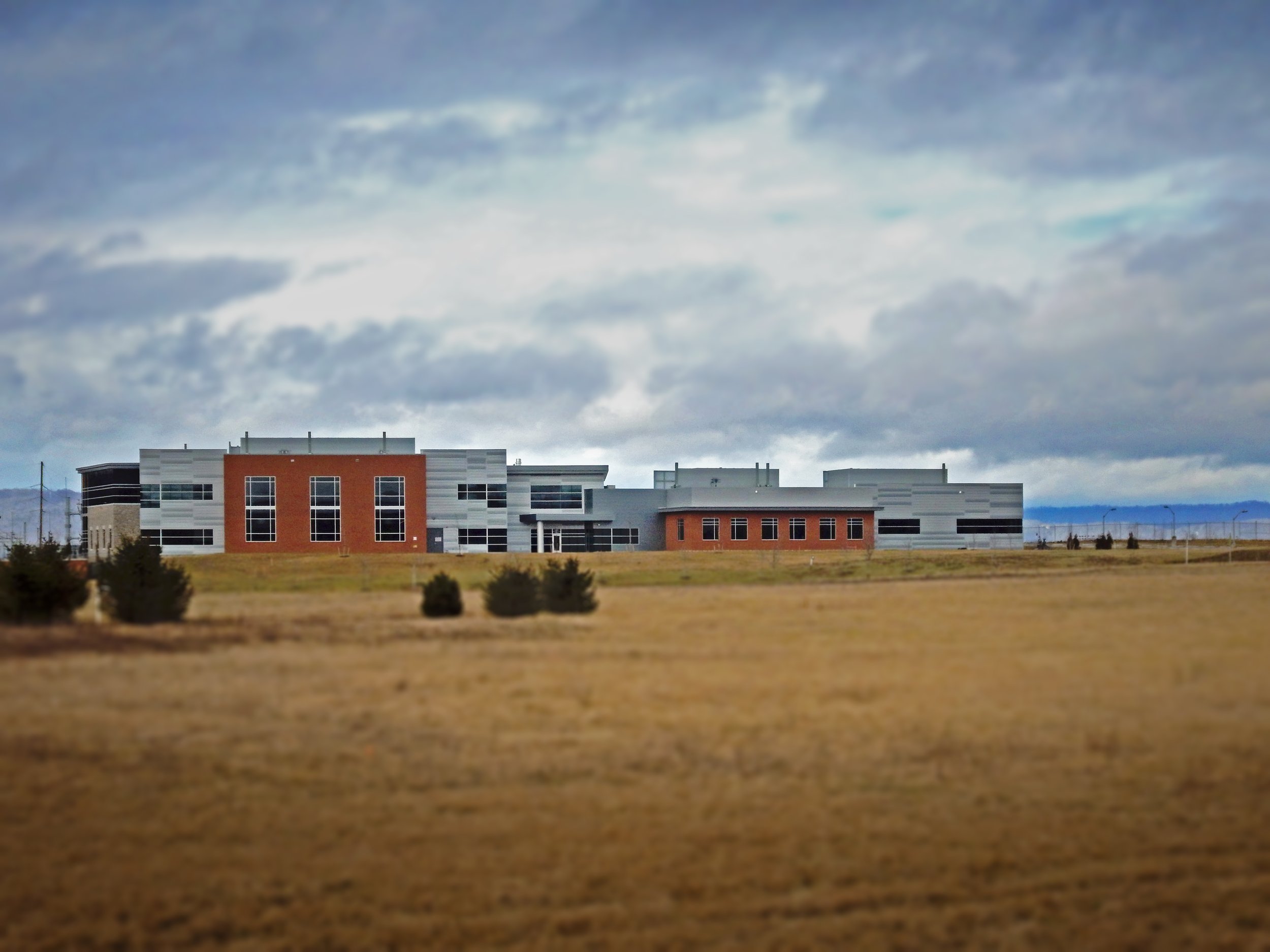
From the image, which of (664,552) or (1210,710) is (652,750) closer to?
(1210,710)

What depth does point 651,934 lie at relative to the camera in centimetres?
1897

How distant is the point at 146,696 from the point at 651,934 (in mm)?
10636

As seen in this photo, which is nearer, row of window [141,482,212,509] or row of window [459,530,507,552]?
row of window [141,482,212,509]

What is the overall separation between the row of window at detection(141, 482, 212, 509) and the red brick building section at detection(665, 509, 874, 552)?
3103cm

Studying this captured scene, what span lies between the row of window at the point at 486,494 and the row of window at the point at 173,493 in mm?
16526

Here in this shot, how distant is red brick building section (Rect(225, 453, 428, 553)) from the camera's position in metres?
92.0

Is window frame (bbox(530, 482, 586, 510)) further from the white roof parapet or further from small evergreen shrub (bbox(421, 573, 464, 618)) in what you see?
small evergreen shrub (bbox(421, 573, 464, 618))

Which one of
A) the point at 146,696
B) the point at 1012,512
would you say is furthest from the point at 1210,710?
the point at 1012,512

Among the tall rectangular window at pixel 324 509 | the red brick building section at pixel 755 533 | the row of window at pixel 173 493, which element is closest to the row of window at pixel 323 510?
the tall rectangular window at pixel 324 509

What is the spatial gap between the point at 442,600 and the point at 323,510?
2319 inches

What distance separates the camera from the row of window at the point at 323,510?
91938 mm

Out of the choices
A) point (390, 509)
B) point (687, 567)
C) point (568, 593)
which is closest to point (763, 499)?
point (390, 509)

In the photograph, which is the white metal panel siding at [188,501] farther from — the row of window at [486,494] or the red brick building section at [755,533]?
the red brick building section at [755,533]

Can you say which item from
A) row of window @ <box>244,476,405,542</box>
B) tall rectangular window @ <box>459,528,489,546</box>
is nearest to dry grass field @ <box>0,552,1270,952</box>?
row of window @ <box>244,476,405,542</box>
